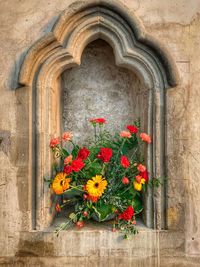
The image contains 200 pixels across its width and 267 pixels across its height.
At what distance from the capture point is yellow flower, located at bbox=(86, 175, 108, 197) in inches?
110

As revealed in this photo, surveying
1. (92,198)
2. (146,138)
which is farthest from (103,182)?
(146,138)

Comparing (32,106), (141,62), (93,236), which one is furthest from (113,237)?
(141,62)

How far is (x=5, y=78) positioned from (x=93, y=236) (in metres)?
1.73

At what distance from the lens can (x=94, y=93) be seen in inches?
137

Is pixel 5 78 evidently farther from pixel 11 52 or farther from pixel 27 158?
pixel 27 158

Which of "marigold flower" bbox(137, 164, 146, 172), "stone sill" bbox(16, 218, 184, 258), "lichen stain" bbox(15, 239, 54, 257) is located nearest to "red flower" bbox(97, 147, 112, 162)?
"marigold flower" bbox(137, 164, 146, 172)

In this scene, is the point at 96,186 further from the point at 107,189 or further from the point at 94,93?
the point at 94,93

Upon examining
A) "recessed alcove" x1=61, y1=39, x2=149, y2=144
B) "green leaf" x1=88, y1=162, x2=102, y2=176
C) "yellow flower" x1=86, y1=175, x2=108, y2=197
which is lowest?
"yellow flower" x1=86, y1=175, x2=108, y2=197

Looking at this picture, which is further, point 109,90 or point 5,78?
point 109,90

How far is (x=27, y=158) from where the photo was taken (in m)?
2.94

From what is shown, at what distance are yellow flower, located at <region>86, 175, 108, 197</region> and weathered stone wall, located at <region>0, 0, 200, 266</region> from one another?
16.0 inches

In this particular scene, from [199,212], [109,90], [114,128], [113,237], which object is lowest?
[113,237]

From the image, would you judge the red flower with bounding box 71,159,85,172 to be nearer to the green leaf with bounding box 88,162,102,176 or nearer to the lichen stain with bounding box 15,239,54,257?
the green leaf with bounding box 88,162,102,176

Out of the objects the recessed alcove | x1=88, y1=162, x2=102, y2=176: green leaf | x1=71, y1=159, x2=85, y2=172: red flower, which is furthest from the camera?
the recessed alcove
